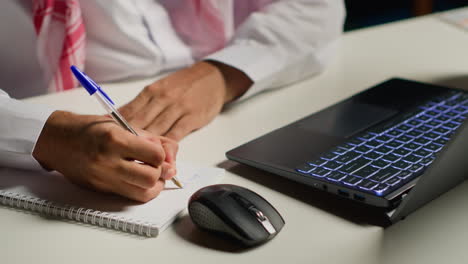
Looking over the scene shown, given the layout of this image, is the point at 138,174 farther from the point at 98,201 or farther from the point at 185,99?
the point at 185,99

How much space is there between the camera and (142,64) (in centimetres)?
113

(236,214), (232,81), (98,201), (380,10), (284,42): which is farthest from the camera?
(380,10)

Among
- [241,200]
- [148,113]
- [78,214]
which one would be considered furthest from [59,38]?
[241,200]

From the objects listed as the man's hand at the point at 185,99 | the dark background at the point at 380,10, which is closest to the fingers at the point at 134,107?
the man's hand at the point at 185,99

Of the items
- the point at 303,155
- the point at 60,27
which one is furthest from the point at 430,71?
the point at 60,27

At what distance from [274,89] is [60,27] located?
40 centimetres

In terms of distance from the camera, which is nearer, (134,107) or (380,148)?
(380,148)

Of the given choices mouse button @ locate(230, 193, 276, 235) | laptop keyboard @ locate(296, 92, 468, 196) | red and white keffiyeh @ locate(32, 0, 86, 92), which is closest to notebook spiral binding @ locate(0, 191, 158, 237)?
mouse button @ locate(230, 193, 276, 235)

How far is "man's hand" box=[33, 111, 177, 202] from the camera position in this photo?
0.67 meters

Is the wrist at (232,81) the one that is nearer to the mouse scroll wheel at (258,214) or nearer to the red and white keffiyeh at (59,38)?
the red and white keffiyeh at (59,38)

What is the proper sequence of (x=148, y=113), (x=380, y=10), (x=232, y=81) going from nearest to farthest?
(x=148, y=113), (x=232, y=81), (x=380, y=10)

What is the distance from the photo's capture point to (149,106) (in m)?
0.91

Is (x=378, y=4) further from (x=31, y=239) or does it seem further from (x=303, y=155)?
(x=31, y=239)

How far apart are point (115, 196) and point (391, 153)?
1.13 ft
